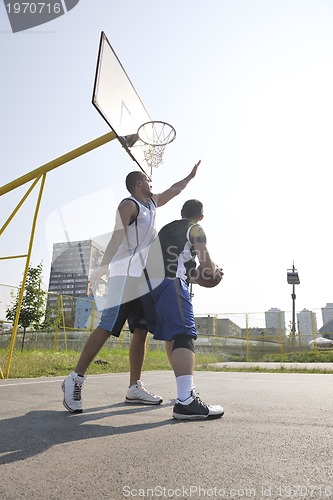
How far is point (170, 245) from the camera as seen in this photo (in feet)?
9.71

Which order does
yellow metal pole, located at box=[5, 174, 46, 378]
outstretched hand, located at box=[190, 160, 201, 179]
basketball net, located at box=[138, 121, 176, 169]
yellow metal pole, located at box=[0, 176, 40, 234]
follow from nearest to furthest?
outstretched hand, located at box=[190, 160, 201, 179] → yellow metal pole, located at box=[5, 174, 46, 378] → yellow metal pole, located at box=[0, 176, 40, 234] → basketball net, located at box=[138, 121, 176, 169]

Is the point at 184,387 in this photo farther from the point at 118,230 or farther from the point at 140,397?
the point at 118,230

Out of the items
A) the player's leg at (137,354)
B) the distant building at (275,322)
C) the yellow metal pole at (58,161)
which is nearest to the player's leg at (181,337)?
the player's leg at (137,354)

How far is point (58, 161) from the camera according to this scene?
233 inches

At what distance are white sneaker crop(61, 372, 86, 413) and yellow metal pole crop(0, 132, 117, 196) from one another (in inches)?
158

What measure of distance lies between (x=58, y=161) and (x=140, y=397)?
13.6 feet

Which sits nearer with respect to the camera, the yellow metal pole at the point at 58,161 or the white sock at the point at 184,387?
the white sock at the point at 184,387

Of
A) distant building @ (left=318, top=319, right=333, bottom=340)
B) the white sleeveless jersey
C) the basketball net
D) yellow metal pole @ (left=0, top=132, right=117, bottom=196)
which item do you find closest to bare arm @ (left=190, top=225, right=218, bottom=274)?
the white sleeveless jersey

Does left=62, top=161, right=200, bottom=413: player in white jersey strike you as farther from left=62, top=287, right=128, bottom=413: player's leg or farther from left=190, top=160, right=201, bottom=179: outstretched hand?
left=190, top=160, right=201, bottom=179: outstretched hand

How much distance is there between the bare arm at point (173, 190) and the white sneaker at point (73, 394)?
1.84 metres

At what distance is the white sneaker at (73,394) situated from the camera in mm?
2605

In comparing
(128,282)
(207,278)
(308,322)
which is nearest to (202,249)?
(207,278)

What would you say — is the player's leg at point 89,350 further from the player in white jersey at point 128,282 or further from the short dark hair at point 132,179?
the short dark hair at point 132,179

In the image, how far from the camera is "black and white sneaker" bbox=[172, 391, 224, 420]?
2381 millimetres
